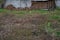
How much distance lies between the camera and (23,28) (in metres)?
8.02

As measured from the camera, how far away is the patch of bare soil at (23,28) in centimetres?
719

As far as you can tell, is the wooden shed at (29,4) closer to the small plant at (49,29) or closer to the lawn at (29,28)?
the lawn at (29,28)

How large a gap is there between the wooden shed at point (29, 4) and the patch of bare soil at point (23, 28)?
4.77m

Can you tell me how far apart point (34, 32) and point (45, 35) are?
0.49 metres

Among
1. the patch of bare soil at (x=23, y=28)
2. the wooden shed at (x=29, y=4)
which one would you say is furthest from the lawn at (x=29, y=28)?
the wooden shed at (x=29, y=4)

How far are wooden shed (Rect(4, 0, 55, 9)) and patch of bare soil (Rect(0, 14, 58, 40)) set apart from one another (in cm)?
477

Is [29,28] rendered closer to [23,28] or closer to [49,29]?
[23,28]

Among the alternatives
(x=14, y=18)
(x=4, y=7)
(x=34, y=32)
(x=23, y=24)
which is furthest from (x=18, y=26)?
(x=4, y=7)

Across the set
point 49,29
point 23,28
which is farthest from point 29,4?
point 49,29

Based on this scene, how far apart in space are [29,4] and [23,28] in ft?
22.6

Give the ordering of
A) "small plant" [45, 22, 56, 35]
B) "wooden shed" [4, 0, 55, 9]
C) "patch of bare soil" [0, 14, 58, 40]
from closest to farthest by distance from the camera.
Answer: "patch of bare soil" [0, 14, 58, 40] → "small plant" [45, 22, 56, 35] → "wooden shed" [4, 0, 55, 9]

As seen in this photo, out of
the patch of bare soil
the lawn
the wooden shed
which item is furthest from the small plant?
the wooden shed

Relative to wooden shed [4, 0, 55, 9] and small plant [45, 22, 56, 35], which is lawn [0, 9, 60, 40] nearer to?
small plant [45, 22, 56, 35]

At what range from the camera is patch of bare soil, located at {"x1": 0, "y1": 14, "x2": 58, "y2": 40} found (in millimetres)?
7188
